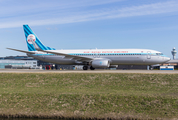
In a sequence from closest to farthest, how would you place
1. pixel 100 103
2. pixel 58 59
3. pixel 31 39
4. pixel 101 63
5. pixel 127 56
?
pixel 100 103 < pixel 101 63 < pixel 127 56 < pixel 58 59 < pixel 31 39

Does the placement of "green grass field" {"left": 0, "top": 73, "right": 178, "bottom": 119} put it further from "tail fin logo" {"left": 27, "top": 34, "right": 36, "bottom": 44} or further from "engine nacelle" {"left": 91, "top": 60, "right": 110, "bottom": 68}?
"tail fin logo" {"left": 27, "top": 34, "right": 36, "bottom": 44}

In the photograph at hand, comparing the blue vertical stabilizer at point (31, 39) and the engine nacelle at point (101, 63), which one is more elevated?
the blue vertical stabilizer at point (31, 39)

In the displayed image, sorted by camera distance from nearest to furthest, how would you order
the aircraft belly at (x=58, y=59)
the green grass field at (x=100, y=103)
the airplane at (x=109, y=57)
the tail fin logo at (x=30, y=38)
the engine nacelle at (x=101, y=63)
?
the green grass field at (x=100, y=103)
the engine nacelle at (x=101, y=63)
the airplane at (x=109, y=57)
the aircraft belly at (x=58, y=59)
the tail fin logo at (x=30, y=38)

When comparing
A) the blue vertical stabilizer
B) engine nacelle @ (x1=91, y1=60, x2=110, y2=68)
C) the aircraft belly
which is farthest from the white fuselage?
the blue vertical stabilizer

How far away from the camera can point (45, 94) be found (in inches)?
686

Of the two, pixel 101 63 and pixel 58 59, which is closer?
pixel 101 63

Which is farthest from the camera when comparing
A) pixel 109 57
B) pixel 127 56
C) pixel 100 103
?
pixel 109 57

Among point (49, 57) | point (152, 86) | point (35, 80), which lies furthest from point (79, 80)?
point (49, 57)

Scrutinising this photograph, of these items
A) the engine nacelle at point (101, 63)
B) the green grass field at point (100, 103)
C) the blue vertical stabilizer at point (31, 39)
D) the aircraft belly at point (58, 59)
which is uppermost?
the blue vertical stabilizer at point (31, 39)

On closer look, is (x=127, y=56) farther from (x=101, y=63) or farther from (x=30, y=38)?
(x=30, y=38)

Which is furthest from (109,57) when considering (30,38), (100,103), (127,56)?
(100,103)

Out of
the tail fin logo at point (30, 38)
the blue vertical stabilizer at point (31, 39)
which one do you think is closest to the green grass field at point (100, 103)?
the blue vertical stabilizer at point (31, 39)

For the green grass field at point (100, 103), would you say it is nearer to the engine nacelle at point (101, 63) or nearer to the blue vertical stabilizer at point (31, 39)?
the engine nacelle at point (101, 63)

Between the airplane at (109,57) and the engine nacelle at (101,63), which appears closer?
the engine nacelle at (101,63)
